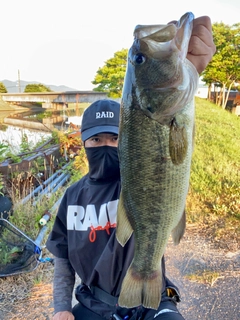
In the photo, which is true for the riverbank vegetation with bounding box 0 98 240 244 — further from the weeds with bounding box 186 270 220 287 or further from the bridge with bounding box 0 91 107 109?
the bridge with bounding box 0 91 107 109

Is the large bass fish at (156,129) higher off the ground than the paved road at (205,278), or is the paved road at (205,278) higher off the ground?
the large bass fish at (156,129)

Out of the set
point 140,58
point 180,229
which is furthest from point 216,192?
point 140,58

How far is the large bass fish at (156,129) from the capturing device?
145cm

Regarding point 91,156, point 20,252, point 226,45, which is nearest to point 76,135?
point 20,252

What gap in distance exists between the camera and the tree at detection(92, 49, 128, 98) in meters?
26.2

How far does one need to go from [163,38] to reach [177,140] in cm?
48

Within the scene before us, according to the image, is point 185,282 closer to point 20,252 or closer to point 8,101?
point 20,252

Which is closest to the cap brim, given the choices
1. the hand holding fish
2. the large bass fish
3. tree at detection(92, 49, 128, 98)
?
the large bass fish

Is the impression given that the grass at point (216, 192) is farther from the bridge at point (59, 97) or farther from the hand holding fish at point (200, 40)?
the bridge at point (59, 97)

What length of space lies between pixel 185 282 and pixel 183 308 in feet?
1.27

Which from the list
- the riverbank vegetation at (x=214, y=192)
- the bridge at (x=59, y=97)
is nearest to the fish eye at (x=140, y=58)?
the riverbank vegetation at (x=214, y=192)

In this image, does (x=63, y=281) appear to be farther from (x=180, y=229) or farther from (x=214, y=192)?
(x=214, y=192)

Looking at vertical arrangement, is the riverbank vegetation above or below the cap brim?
below

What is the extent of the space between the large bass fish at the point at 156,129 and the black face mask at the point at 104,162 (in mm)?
655
